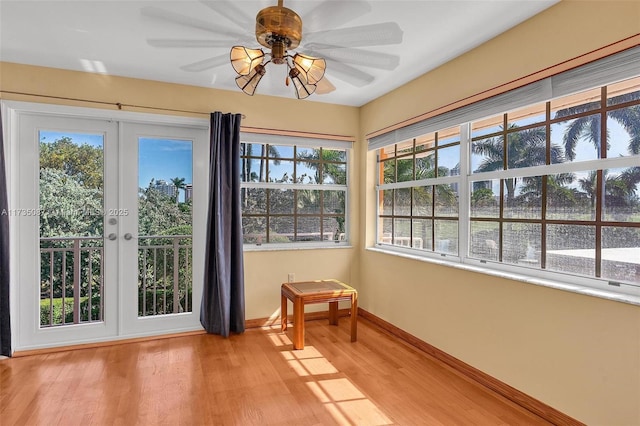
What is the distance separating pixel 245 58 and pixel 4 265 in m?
2.64

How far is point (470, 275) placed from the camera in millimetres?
2672

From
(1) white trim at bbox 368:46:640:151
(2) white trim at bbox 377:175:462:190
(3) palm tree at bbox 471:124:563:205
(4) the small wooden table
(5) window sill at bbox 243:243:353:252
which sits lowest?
(4) the small wooden table

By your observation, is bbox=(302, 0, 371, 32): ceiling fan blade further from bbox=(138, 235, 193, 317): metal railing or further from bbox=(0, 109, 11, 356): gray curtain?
bbox=(0, 109, 11, 356): gray curtain

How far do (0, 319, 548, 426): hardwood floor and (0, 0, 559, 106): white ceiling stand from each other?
238 centimetres

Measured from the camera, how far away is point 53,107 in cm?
306

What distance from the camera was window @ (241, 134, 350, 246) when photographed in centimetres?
382

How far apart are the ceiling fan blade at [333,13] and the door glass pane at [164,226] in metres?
1.93

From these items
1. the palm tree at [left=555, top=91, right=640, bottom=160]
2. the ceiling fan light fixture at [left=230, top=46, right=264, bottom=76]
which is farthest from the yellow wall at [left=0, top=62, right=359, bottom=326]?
the palm tree at [left=555, top=91, right=640, bottom=160]

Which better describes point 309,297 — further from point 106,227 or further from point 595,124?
point 595,124

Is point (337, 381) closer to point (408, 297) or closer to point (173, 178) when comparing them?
point (408, 297)

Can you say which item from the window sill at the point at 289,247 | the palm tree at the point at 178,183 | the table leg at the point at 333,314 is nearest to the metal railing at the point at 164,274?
the palm tree at the point at 178,183

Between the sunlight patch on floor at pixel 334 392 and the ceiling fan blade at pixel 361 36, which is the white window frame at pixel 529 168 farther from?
the sunlight patch on floor at pixel 334 392

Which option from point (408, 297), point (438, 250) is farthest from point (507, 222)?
point (408, 297)

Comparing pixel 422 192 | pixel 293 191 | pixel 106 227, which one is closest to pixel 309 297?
pixel 293 191
